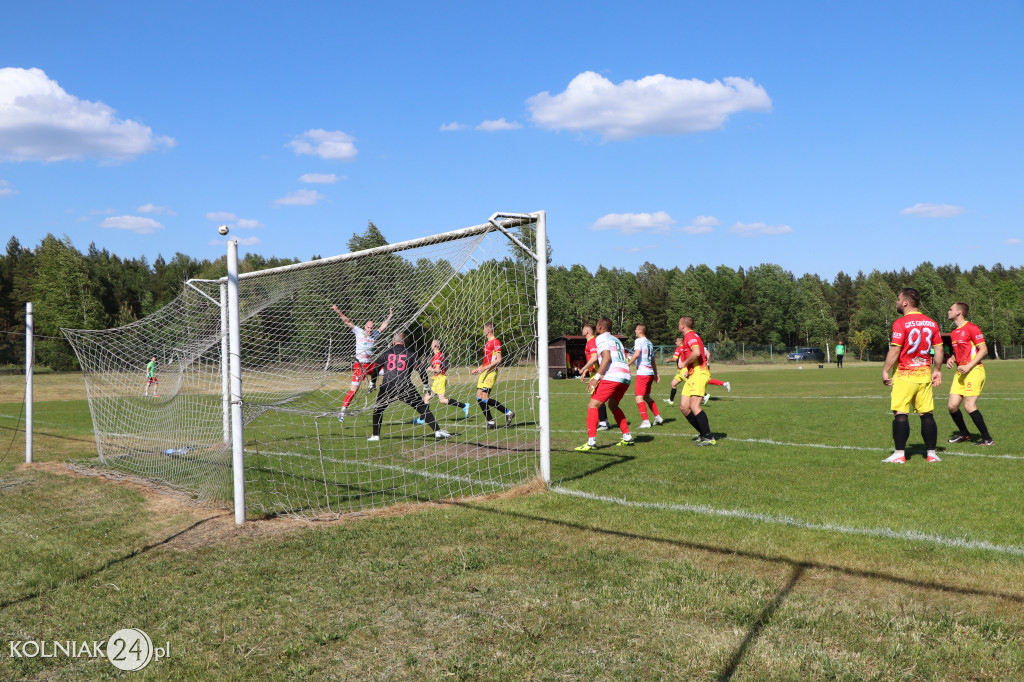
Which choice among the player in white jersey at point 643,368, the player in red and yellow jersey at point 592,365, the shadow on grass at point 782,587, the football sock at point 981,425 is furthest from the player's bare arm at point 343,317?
the football sock at point 981,425

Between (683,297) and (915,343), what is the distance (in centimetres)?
8507

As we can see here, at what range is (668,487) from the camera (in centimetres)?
726

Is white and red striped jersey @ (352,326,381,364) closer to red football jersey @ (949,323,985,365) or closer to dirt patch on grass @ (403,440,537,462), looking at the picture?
dirt patch on grass @ (403,440,537,462)

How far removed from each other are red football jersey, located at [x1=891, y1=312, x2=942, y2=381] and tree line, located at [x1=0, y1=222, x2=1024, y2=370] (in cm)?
4839

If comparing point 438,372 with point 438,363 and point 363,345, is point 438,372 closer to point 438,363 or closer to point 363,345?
point 438,363

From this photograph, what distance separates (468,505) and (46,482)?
5.47 metres

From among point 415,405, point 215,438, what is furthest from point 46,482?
point 415,405

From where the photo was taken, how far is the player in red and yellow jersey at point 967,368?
9.91 meters

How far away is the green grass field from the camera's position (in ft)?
11.1

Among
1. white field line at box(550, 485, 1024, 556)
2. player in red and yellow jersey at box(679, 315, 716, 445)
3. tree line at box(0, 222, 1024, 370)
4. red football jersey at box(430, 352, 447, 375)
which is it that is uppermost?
tree line at box(0, 222, 1024, 370)

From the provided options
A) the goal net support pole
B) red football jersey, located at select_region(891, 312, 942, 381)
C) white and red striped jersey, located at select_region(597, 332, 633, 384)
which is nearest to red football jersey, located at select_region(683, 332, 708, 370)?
white and red striped jersey, located at select_region(597, 332, 633, 384)

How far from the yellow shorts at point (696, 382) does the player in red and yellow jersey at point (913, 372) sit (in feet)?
7.96

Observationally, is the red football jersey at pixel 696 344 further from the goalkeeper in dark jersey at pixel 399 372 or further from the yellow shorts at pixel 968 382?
the goalkeeper in dark jersey at pixel 399 372

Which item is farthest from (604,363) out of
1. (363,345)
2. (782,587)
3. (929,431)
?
(782,587)
